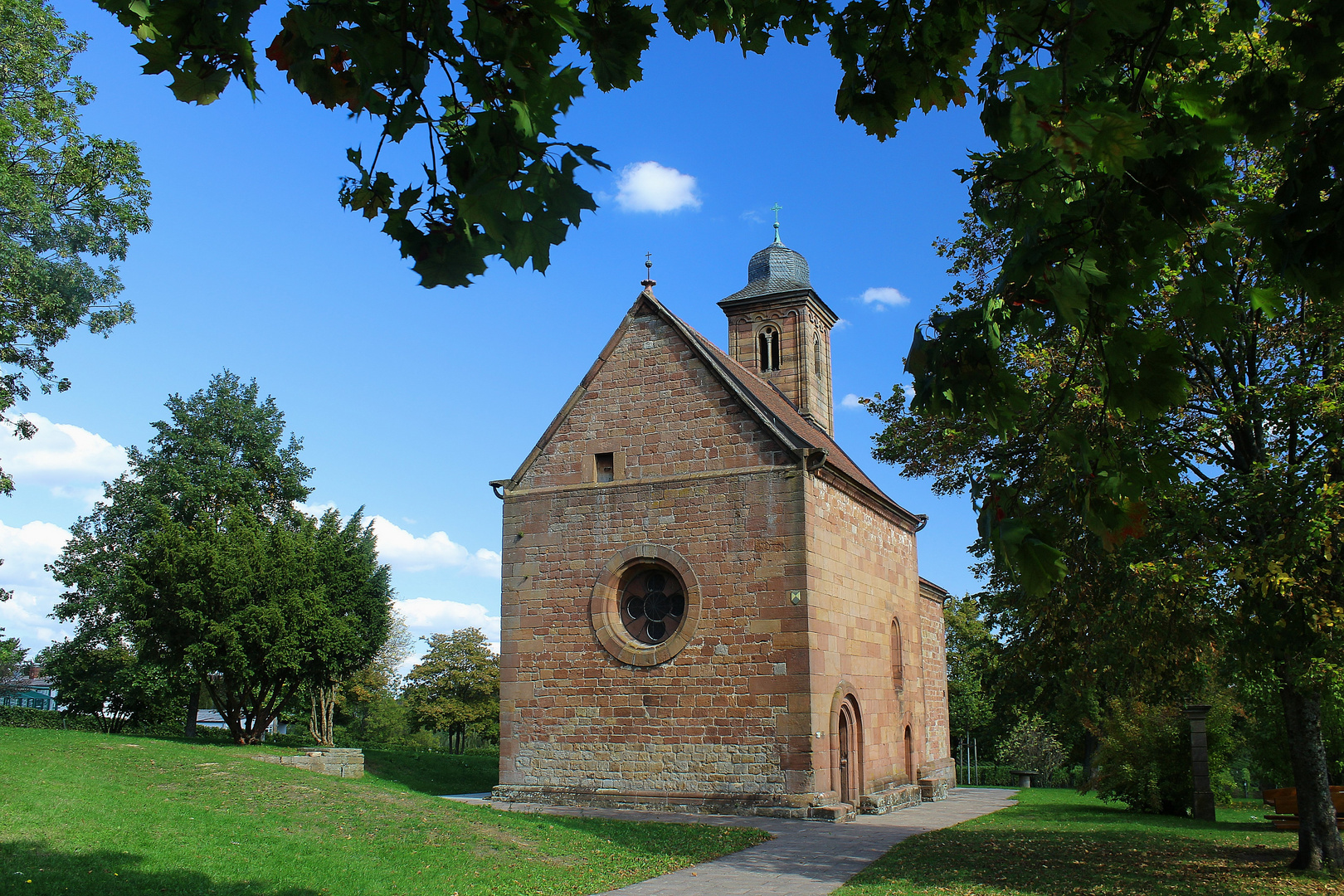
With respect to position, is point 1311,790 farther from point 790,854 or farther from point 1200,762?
point 1200,762

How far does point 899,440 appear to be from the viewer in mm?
15484

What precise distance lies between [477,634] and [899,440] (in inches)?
1241

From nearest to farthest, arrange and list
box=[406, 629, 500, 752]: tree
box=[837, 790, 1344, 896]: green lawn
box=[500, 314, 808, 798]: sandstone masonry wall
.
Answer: box=[837, 790, 1344, 896]: green lawn → box=[500, 314, 808, 798]: sandstone masonry wall → box=[406, 629, 500, 752]: tree

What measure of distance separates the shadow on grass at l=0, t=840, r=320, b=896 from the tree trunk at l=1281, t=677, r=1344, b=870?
11.8 meters

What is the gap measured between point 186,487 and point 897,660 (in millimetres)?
25264

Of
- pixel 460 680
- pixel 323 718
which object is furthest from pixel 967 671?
pixel 323 718

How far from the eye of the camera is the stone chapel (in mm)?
16297

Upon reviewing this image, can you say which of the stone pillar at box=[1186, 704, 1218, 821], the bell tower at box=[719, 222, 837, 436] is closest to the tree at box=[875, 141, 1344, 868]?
the stone pillar at box=[1186, 704, 1218, 821]

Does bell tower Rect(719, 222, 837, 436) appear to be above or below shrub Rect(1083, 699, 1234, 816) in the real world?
above

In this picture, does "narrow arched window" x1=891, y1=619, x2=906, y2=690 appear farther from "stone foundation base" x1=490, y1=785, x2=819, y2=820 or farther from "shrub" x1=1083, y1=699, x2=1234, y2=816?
"stone foundation base" x1=490, y1=785, x2=819, y2=820

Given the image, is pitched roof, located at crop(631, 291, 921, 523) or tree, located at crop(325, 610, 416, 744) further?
tree, located at crop(325, 610, 416, 744)

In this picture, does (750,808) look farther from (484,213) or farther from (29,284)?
(29,284)

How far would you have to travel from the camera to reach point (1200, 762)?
63.5ft

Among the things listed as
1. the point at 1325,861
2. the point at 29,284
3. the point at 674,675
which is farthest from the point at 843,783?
the point at 29,284
